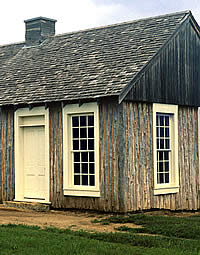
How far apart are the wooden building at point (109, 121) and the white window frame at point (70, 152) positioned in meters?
0.03

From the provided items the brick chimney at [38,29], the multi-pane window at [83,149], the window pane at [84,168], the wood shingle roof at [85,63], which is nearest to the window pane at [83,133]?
the multi-pane window at [83,149]

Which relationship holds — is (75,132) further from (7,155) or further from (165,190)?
(165,190)

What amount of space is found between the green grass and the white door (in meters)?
5.14

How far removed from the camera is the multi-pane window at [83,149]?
15.5m

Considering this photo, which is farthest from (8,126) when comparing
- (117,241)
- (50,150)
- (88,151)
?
(117,241)

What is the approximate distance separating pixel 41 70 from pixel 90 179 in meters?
4.68

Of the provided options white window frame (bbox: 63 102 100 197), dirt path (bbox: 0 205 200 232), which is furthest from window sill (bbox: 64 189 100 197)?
dirt path (bbox: 0 205 200 232)

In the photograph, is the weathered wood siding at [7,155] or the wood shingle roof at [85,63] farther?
the weathered wood siding at [7,155]

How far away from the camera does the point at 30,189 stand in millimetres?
17172

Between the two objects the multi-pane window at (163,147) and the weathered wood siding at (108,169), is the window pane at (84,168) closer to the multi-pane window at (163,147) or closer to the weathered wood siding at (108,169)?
the weathered wood siding at (108,169)

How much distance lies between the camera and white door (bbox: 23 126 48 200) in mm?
16797

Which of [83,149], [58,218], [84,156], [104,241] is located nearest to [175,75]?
[83,149]

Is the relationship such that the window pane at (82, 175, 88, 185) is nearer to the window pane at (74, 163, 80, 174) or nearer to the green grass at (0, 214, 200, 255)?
the window pane at (74, 163, 80, 174)

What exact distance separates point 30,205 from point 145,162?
386 cm
